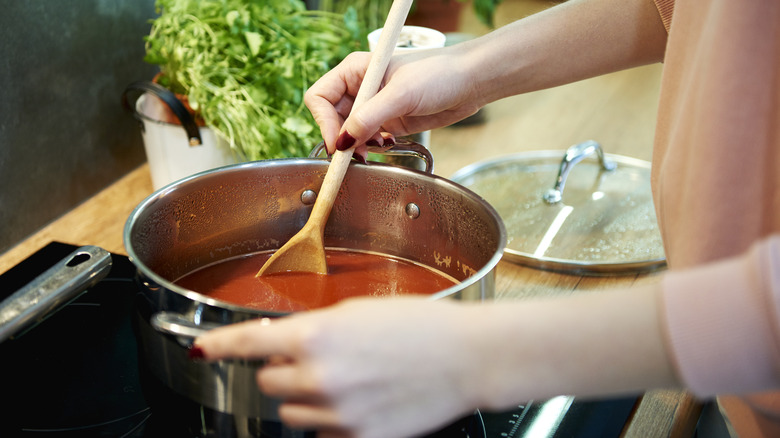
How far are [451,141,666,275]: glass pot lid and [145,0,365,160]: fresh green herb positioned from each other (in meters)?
0.32

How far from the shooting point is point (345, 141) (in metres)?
0.83

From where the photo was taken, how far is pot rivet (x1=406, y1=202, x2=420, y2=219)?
0.89m

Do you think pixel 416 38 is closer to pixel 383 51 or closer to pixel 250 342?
pixel 383 51

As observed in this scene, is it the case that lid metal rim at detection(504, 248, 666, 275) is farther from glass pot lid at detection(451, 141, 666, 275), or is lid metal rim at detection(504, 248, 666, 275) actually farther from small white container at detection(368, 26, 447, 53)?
small white container at detection(368, 26, 447, 53)

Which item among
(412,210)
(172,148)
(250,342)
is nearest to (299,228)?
(412,210)

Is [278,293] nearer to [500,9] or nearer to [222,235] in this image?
[222,235]

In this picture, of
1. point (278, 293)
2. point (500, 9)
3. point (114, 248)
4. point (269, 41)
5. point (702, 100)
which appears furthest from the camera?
point (500, 9)

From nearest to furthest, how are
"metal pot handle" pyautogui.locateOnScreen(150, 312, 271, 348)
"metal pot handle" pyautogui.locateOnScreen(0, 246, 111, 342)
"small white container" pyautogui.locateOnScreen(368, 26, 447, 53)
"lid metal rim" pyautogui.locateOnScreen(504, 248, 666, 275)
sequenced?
"metal pot handle" pyautogui.locateOnScreen(150, 312, 271, 348) → "metal pot handle" pyautogui.locateOnScreen(0, 246, 111, 342) → "lid metal rim" pyautogui.locateOnScreen(504, 248, 666, 275) → "small white container" pyautogui.locateOnScreen(368, 26, 447, 53)

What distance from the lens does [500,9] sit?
Answer: 207 centimetres

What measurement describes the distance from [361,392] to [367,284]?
450mm

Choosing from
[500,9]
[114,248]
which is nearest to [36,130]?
[114,248]

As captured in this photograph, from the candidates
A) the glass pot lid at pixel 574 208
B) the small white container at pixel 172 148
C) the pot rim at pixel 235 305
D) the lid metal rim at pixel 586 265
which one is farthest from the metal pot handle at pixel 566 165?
the small white container at pixel 172 148

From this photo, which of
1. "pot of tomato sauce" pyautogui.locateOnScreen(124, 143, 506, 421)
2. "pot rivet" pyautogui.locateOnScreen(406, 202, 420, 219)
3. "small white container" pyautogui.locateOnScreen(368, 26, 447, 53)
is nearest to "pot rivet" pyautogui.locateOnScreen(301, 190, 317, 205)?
"pot of tomato sauce" pyautogui.locateOnScreen(124, 143, 506, 421)

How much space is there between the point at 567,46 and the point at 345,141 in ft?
0.97
